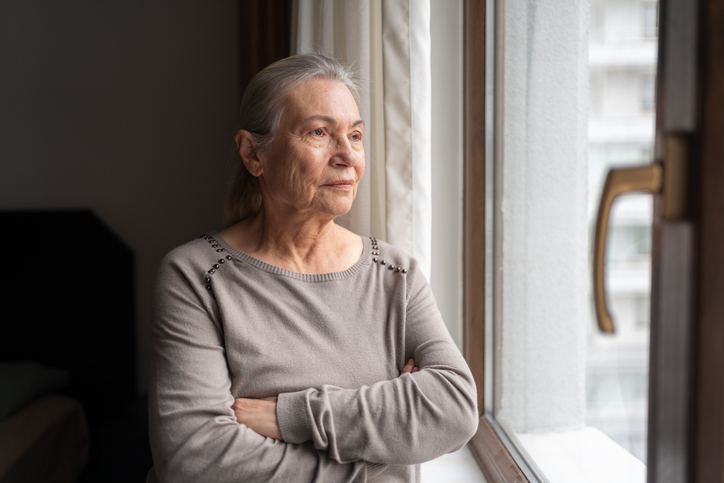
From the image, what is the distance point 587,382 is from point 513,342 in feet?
1.22

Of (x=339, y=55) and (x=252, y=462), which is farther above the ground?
(x=339, y=55)

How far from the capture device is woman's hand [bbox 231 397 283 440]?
91cm

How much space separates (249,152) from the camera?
113 cm

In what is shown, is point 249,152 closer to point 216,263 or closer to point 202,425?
point 216,263

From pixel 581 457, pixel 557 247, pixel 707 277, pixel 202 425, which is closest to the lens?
pixel 707 277

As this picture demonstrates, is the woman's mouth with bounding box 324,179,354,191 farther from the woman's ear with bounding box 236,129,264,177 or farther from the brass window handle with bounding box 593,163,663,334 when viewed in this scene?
the brass window handle with bounding box 593,163,663,334

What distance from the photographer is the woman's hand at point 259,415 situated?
0.91m

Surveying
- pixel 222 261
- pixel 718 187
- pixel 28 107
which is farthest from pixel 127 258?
pixel 718 187

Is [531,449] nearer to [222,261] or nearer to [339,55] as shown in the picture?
[222,261]

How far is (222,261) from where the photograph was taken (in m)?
1.06

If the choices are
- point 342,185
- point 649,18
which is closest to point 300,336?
point 342,185

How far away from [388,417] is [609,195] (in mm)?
566

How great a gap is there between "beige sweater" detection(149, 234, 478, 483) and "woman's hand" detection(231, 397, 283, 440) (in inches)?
0.7

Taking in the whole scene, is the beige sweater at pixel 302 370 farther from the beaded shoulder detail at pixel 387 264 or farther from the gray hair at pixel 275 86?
the gray hair at pixel 275 86
